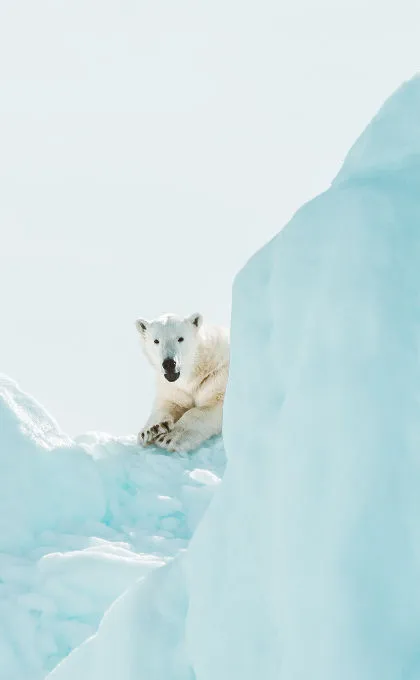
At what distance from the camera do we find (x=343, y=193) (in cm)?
184

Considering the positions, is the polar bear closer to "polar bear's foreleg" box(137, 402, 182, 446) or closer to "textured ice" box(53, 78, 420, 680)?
"polar bear's foreleg" box(137, 402, 182, 446)

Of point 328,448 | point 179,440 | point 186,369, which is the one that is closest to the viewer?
point 328,448

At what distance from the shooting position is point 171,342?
7402 millimetres

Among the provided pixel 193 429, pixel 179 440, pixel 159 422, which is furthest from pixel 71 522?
pixel 159 422

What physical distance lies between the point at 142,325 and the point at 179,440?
149 cm

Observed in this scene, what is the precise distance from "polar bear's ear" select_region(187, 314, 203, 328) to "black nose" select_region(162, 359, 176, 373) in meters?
0.51

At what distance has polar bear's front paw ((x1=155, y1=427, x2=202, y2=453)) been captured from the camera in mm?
6480

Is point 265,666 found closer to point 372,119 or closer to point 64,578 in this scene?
point 372,119

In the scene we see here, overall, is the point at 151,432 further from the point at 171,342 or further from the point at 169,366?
the point at 171,342

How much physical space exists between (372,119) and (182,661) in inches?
50.2

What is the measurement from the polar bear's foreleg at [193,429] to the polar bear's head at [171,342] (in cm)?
37

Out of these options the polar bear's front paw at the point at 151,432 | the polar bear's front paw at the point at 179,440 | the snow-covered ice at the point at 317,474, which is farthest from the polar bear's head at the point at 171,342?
the snow-covered ice at the point at 317,474

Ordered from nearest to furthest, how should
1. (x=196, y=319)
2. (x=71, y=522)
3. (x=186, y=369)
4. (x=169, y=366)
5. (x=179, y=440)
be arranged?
(x=71, y=522), (x=179, y=440), (x=169, y=366), (x=186, y=369), (x=196, y=319)

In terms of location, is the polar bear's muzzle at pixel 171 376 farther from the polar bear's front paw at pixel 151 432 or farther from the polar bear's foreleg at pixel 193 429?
the polar bear's front paw at pixel 151 432
